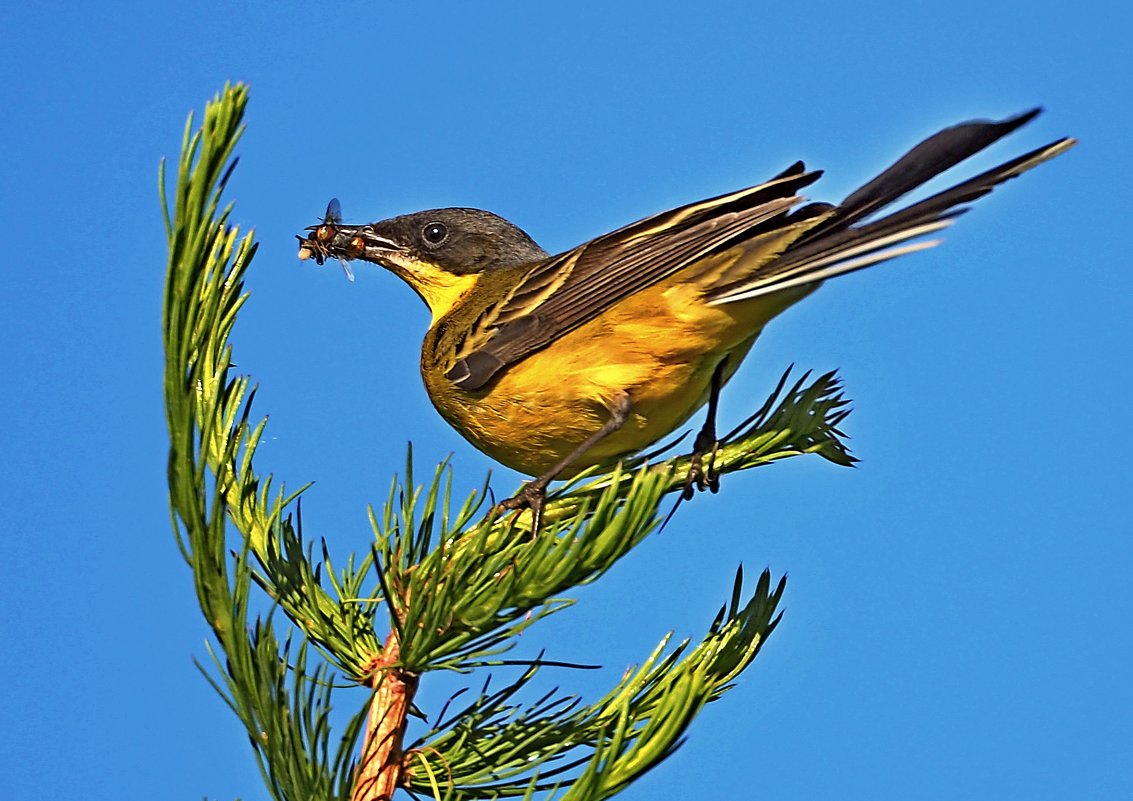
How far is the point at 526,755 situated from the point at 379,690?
1.29 ft

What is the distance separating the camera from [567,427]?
4781 millimetres

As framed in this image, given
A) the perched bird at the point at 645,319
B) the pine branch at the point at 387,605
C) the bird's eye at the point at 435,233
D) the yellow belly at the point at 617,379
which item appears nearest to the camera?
the pine branch at the point at 387,605

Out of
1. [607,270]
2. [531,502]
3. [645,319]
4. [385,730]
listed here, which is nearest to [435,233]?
[607,270]

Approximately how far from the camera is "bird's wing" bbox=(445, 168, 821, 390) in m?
4.49

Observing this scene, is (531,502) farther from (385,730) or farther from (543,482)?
(385,730)

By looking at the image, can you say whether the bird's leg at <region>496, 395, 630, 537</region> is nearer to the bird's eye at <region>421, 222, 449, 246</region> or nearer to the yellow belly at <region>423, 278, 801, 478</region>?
the yellow belly at <region>423, 278, 801, 478</region>

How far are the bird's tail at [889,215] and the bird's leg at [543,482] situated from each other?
Answer: 1.85 ft

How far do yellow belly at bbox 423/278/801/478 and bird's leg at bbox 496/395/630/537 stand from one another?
4 centimetres

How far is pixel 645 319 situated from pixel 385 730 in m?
2.38

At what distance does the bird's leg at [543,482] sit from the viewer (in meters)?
3.53

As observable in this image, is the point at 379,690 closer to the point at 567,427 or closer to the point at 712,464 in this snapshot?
the point at 712,464

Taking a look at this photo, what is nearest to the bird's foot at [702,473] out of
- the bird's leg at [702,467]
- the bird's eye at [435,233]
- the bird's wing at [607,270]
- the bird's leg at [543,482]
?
the bird's leg at [702,467]

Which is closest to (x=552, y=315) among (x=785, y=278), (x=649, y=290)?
(x=649, y=290)

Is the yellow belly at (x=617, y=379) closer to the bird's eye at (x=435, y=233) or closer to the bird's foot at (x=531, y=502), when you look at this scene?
the bird's foot at (x=531, y=502)
